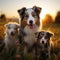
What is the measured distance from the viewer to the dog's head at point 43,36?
4.10 m

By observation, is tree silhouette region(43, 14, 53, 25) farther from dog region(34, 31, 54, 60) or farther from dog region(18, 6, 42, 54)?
dog region(34, 31, 54, 60)

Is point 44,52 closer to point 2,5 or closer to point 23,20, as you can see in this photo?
point 23,20

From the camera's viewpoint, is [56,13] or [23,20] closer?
[23,20]

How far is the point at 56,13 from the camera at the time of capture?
4625mm

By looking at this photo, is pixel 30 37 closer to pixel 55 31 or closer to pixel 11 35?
pixel 11 35

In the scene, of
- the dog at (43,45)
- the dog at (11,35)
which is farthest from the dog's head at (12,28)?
the dog at (43,45)

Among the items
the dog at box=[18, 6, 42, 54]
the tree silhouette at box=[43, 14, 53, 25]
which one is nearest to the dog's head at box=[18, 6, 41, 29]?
the dog at box=[18, 6, 42, 54]

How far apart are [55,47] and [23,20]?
0.55 m

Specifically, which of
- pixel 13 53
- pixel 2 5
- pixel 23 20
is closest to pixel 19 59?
pixel 13 53

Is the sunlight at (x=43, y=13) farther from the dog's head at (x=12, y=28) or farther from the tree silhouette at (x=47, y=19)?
the dog's head at (x=12, y=28)

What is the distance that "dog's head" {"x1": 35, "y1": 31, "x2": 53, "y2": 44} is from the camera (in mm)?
4102

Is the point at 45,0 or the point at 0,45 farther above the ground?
the point at 45,0

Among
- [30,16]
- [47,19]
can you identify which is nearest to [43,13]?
[47,19]

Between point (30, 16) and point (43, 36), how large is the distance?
30 cm
